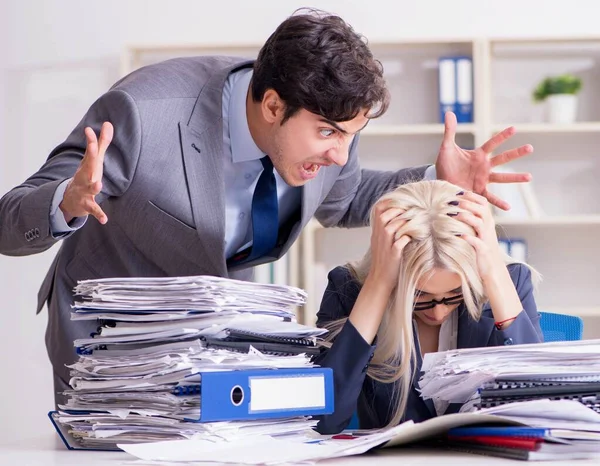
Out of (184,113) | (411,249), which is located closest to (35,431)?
(184,113)

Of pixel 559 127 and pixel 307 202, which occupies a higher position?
pixel 307 202

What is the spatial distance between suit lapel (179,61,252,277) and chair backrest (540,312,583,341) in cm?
68

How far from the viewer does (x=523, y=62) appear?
4.15 m

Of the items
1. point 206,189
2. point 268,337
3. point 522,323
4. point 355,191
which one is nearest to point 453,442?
point 268,337

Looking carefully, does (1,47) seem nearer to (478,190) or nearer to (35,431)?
(35,431)

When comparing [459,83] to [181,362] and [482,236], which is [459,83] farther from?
[181,362]

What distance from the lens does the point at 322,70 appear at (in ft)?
5.20

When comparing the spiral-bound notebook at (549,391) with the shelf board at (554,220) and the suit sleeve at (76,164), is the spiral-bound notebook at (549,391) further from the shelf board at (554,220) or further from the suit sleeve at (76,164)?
the shelf board at (554,220)

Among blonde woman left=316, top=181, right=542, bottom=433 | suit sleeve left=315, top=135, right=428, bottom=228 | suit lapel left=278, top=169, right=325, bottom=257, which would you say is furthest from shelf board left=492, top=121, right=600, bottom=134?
blonde woman left=316, top=181, right=542, bottom=433

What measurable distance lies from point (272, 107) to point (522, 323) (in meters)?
0.64

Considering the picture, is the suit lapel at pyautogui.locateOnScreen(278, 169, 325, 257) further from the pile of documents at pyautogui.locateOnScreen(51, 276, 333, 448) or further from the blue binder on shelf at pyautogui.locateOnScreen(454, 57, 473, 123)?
the blue binder on shelf at pyautogui.locateOnScreen(454, 57, 473, 123)

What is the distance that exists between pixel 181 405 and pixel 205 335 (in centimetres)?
9

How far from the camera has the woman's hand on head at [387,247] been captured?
4.68 feet

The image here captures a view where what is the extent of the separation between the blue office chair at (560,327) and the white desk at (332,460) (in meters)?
0.83
